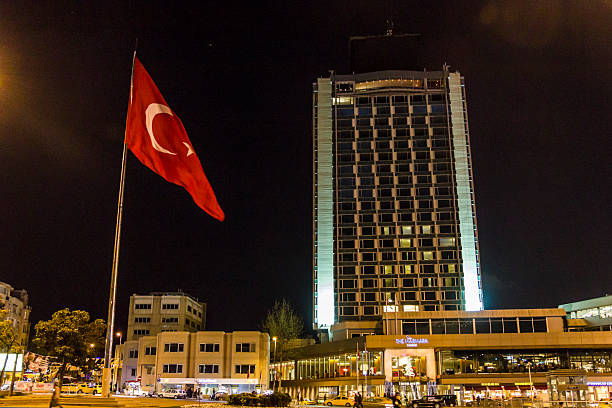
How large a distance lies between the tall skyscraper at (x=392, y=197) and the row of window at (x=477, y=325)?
57.1 ft

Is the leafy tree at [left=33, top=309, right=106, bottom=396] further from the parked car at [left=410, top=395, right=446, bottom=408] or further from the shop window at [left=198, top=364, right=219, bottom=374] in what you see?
the shop window at [left=198, top=364, right=219, bottom=374]

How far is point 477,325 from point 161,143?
89.9 metres

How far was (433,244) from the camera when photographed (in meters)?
138

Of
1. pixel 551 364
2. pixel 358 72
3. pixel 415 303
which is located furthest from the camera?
pixel 358 72

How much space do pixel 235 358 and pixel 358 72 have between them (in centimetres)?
8963

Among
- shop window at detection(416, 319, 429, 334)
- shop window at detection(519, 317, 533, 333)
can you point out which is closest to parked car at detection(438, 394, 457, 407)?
shop window at detection(416, 319, 429, 334)

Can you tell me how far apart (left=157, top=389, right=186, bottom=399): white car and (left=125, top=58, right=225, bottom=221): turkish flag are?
81.5 metres

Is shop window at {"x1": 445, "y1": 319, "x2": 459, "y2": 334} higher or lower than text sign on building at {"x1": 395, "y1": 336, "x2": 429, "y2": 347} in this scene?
higher

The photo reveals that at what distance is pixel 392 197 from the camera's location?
14262 centimetres

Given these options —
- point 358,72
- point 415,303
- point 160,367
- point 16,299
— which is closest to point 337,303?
point 415,303

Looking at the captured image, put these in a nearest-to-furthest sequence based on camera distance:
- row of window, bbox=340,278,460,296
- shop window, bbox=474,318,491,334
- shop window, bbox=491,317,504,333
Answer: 1. shop window, bbox=491,317,504,333
2. shop window, bbox=474,318,491,334
3. row of window, bbox=340,278,460,296

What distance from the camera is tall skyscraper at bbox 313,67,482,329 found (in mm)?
135500

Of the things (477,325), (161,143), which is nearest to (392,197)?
(477,325)

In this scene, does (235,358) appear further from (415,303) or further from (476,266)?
(476,266)
